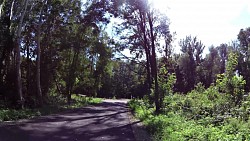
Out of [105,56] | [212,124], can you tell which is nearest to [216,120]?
[212,124]

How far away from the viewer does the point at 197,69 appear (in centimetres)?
8206

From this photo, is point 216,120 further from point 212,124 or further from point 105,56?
point 105,56

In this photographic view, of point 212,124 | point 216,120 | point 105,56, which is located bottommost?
point 212,124

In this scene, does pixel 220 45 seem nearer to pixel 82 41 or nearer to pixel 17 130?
pixel 82 41

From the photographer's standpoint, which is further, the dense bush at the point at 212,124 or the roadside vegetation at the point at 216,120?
the roadside vegetation at the point at 216,120

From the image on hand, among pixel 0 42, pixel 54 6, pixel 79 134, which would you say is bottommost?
pixel 79 134

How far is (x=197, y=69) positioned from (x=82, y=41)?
50.1 m

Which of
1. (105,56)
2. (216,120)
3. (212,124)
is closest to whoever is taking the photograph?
(212,124)

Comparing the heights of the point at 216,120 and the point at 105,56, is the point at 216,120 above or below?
Result: below

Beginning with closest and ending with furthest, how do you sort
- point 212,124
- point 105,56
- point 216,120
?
point 212,124, point 216,120, point 105,56

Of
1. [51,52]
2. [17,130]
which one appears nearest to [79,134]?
[17,130]

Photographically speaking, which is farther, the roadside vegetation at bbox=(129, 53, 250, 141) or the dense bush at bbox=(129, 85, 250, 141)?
the roadside vegetation at bbox=(129, 53, 250, 141)

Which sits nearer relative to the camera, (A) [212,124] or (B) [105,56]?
(A) [212,124]

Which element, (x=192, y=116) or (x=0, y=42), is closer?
(x=192, y=116)
